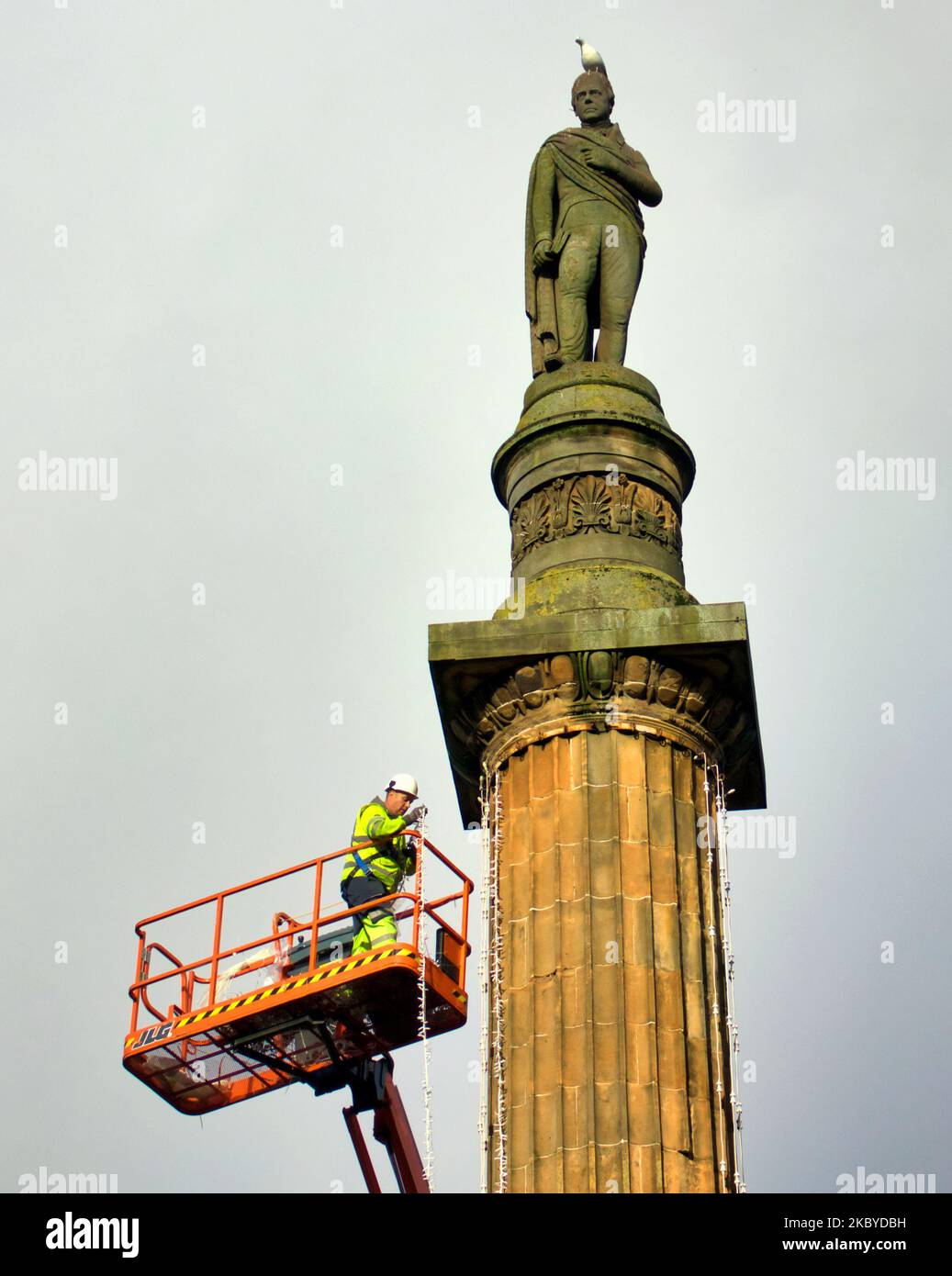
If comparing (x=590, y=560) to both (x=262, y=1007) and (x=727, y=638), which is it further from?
(x=262, y=1007)

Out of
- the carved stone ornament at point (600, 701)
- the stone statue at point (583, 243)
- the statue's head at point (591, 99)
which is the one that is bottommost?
the carved stone ornament at point (600, 701)

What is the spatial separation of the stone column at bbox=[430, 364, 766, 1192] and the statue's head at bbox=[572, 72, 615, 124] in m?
3.99

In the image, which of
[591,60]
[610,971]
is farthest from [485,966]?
[591,60]

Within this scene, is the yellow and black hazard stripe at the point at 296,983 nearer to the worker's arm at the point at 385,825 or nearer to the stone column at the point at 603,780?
the worker's arm at the point at 385,825

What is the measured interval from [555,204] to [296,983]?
921 cm

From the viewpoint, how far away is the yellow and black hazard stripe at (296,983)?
916 inches

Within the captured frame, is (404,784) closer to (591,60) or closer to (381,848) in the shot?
(381,848)

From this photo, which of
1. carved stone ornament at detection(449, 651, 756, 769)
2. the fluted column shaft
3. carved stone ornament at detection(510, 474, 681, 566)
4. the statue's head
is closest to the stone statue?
the statue's head

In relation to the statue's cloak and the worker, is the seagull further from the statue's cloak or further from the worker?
the worker

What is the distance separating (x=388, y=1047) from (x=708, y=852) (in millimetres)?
4459

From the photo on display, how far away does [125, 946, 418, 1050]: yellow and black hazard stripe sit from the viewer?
23.3 metres

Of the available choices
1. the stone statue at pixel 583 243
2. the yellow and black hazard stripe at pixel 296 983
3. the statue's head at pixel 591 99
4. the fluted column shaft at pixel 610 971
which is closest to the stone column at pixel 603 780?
the fluted column shaft at pixel 610 971

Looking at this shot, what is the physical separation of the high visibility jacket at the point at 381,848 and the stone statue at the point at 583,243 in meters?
5.33

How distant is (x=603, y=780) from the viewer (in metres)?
22.3
